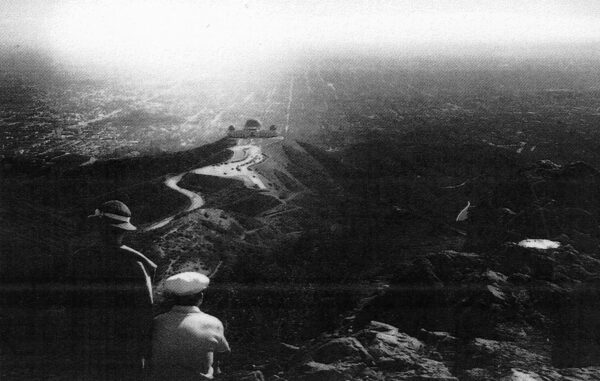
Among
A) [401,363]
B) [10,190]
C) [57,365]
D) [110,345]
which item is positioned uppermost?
[110,345]

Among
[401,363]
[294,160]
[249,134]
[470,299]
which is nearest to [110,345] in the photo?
[401,363]

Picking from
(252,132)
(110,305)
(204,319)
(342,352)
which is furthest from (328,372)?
(252,132)

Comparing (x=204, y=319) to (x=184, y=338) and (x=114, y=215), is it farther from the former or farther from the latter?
(x=114, y=215)

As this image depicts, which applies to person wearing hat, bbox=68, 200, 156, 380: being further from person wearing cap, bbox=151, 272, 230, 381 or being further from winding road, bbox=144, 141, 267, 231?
winding road, bbox=144, 141, 267, 231

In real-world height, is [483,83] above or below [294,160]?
above

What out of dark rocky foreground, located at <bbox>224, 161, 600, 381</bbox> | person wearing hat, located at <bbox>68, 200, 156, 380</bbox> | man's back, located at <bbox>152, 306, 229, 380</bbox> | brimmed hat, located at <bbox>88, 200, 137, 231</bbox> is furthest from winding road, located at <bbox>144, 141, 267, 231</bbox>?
man's back, located at <bbox>152, 306, 229, 380</bbox>

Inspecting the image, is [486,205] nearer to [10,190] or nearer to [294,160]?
[294,160]
